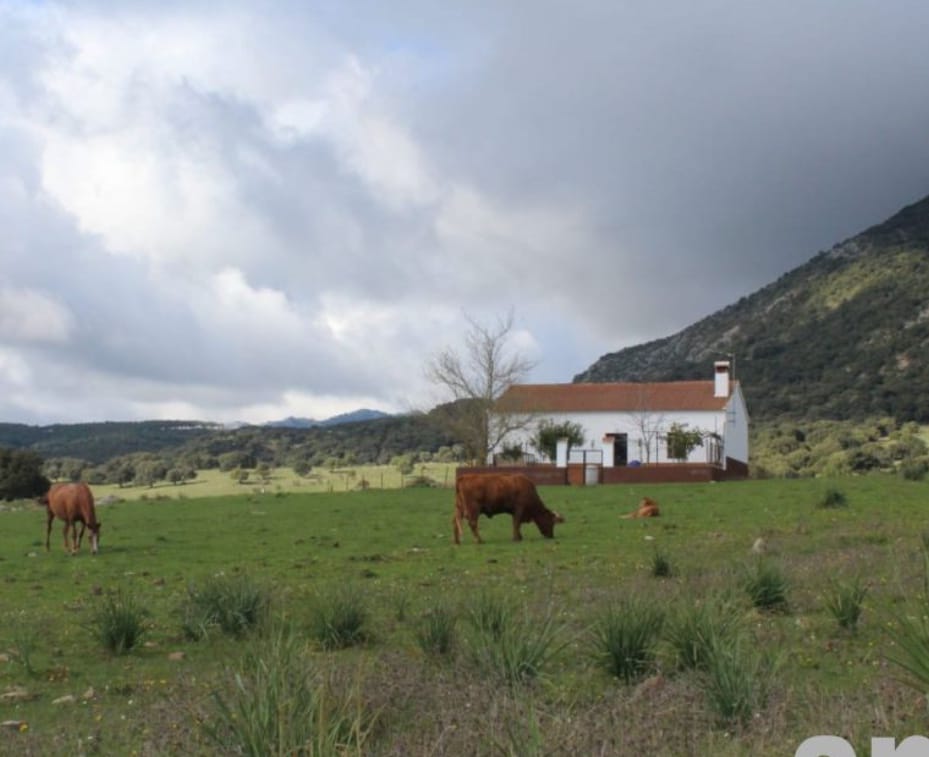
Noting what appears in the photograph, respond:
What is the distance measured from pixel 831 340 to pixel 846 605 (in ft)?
308

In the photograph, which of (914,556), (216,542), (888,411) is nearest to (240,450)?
(888,411)

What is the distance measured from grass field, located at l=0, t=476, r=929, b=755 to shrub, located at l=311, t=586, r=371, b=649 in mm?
109

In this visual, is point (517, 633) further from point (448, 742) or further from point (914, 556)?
point (914, 556)

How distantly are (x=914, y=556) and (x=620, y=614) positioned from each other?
8.74 metres

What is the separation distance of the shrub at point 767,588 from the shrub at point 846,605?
1.18 meters

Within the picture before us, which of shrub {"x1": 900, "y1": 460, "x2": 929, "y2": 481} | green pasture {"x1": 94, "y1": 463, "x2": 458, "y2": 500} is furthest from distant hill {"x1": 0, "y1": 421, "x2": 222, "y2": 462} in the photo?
shrub {"x1": 900, "y1": 460, "x2": 929, "y2": 481}

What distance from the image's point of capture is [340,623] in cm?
1155

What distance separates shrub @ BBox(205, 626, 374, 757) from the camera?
610 centimetres

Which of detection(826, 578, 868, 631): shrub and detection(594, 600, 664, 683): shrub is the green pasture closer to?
detection(826, 578, 868, 631): shrub

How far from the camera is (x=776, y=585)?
12.7 meters

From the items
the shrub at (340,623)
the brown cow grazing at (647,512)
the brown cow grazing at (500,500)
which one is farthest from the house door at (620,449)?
the shrub at (340,623)

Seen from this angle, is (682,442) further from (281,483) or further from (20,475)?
(20,475)

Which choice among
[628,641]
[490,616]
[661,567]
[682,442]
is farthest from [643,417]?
[628,641]

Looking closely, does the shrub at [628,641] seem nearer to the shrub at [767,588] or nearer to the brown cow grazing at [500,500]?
the shrub at [767,588]
